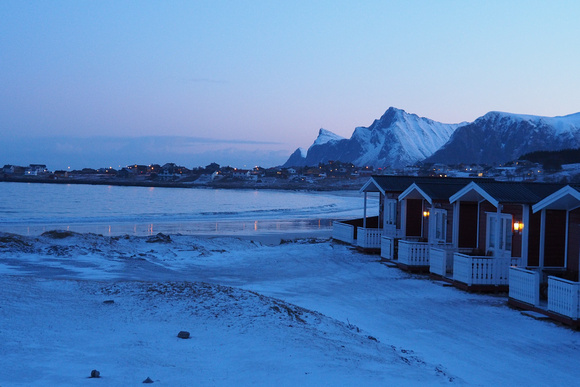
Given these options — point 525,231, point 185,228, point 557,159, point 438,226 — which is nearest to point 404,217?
point 438,226

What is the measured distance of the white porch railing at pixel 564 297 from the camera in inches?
479

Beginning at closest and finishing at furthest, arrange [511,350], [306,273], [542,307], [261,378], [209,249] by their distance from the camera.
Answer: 1. [261,378]
2. [511,350]
3. [542,307]
4. [306,273]
5. [209,249]

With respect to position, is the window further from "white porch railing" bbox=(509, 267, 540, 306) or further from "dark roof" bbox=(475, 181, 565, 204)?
"white porch railing" bbox=(509, 267, 540, 306)

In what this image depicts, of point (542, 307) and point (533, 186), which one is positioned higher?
point (533, 186)

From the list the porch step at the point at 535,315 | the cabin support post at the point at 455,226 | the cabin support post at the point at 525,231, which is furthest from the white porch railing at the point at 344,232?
the porch step at the point at 535,315

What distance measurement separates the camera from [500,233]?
58.4ft

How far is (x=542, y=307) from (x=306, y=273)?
319 inches

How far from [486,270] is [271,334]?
9.20m

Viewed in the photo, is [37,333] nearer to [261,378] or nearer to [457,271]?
[261,378]

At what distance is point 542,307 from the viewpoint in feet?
44.4

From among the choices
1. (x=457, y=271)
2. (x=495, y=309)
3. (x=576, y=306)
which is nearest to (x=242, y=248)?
(x=457, y=271)

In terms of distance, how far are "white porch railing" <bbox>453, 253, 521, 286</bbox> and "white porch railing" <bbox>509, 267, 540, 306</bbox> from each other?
5.72ft

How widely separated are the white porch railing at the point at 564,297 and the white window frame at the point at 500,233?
4.45 m

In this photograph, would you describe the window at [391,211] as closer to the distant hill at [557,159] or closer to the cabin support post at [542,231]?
the cabin support post at [542,231]
